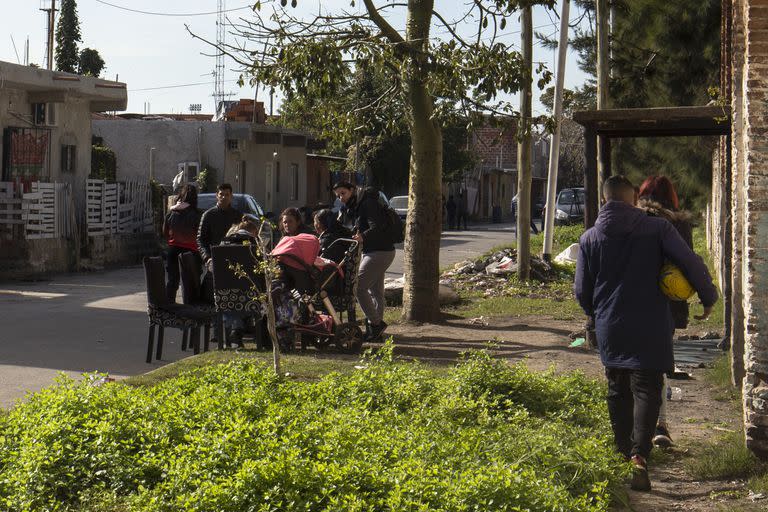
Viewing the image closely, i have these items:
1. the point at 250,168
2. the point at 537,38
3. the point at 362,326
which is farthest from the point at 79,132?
the point at 250,168

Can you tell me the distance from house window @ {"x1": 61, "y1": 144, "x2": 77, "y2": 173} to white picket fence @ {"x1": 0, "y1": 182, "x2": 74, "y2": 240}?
1.09 metres

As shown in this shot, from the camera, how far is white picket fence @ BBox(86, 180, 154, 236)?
25234mm

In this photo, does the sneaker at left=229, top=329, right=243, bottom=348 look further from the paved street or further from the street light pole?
the street light pole

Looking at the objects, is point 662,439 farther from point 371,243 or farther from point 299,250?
point 371,243

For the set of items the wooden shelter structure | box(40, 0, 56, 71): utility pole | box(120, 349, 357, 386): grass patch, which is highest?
box(40, 0, 56, 71): utility pole

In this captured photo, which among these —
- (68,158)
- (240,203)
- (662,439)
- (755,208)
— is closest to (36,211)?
(68,158)

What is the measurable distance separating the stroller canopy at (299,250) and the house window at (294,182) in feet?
129

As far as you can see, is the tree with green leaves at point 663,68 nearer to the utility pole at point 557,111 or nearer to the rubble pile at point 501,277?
the utility pole at point 557,111

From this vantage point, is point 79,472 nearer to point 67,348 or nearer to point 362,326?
point 67,348

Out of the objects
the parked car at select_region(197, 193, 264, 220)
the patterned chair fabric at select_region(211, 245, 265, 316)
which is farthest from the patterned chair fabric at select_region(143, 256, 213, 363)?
the parked car at select_region(197, 193, 264, 220)

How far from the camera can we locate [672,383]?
1053cm

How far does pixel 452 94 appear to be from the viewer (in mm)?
13648

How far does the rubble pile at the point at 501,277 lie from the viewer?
20081mm

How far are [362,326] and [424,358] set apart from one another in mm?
2853
